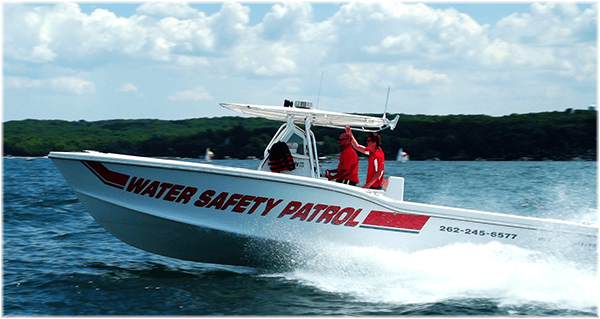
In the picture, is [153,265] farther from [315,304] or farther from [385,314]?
[385,314]

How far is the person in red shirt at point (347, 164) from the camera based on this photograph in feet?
24.8

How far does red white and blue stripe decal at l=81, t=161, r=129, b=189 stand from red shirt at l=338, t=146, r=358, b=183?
2626 mm

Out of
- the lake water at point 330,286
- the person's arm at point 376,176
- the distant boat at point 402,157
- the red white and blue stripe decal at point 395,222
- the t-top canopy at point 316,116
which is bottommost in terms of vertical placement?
the lake water at point 330,286

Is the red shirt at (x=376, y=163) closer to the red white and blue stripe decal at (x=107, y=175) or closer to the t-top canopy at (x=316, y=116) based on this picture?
the t-top canopy at (x=316, y=116)

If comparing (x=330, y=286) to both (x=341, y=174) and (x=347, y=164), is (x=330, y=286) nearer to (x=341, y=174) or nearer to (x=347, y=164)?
(x=341, y=174)

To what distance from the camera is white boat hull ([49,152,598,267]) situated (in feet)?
22.6

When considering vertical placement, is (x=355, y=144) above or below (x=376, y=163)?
above

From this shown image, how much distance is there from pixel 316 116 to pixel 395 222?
1.63 meters

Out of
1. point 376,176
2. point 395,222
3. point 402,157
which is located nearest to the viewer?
point 395,222

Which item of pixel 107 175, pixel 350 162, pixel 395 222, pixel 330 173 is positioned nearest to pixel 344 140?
pixel 350 162

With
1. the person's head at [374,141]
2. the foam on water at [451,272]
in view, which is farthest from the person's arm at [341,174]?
the foam on water at [451,272]

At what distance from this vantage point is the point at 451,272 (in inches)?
279

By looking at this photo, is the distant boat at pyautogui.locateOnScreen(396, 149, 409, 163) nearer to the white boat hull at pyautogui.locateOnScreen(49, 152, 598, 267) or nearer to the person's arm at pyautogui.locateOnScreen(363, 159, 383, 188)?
the person's arm at pyautogui.locateOnScreen(363, 159, 383, 188)

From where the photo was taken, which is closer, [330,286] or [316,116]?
[330,286]
